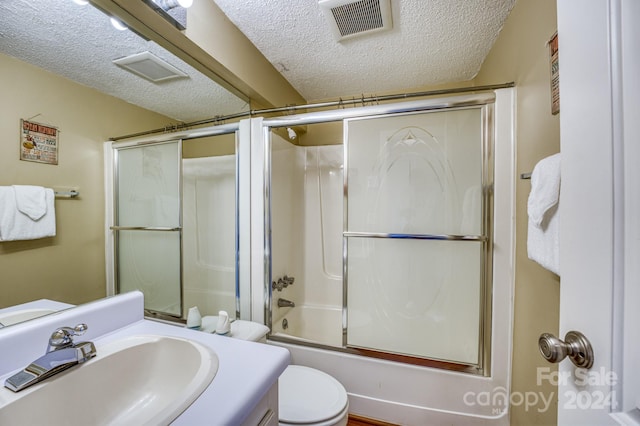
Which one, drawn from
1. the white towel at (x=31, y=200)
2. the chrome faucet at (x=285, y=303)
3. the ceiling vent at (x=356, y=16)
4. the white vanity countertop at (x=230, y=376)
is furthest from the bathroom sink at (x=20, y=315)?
the ceiling vent at (x=356, y=16)

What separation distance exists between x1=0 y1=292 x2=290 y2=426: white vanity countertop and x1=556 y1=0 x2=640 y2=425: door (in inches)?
A: 26.1

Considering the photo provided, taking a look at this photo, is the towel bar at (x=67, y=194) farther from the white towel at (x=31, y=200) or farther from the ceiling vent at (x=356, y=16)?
the ceiling vent at (x=356, y=16)

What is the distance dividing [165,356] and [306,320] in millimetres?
1673

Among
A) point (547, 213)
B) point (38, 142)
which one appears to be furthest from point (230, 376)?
point (547, 213)

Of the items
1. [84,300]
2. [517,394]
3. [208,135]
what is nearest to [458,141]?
[517,394]

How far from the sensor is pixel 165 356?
0.82m

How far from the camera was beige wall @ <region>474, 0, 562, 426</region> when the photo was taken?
0.99 meters

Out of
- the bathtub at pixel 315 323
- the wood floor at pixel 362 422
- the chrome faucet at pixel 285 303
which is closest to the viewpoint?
the wood floor at pixel 362 422

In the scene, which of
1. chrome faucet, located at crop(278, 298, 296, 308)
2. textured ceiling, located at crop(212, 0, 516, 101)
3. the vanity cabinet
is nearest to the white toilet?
the vanity cabinet

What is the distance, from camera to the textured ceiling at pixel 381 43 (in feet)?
4.44

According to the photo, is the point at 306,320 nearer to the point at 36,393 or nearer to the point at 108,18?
the point at 36,393

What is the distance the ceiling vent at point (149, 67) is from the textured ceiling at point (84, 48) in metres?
0.02

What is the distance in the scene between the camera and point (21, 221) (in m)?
0.72

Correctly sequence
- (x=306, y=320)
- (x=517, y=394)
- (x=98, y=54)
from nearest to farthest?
(x=98, y=54)
(x=517, y=394)
(x=306, y=320)
